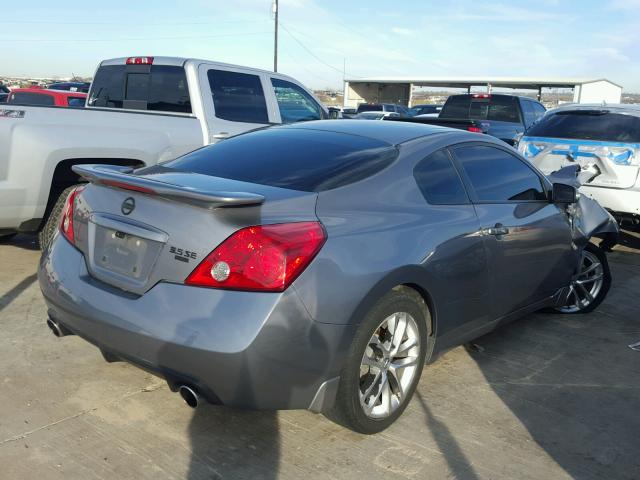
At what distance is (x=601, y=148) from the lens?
23.1ft

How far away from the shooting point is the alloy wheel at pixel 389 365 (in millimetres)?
3117

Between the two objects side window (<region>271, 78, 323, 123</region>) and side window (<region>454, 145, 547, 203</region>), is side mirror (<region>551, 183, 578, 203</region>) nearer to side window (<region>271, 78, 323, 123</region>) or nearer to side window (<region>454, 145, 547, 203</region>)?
side window (<region>454, 145, 547, 203</region>)

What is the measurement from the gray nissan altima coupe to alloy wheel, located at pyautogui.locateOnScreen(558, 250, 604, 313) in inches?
55.5

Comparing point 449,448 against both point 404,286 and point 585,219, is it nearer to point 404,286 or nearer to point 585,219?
point 404,286

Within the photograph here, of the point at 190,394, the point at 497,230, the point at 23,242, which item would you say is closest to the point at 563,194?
the point at 497,230

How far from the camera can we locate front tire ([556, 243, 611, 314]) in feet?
17.4

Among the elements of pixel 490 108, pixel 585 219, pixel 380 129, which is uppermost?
pixel 490 108

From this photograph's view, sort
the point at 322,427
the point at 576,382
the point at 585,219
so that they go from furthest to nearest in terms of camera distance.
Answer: the point at 585,219, the point at 576,382, the point at 322,427

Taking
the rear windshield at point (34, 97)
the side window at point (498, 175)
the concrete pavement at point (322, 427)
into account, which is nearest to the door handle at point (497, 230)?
the side window at point (498, 175)

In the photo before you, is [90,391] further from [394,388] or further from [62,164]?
[62,164]

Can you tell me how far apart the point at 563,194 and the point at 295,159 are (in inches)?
86.4

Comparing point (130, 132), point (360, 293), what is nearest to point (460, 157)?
point (360, 293)

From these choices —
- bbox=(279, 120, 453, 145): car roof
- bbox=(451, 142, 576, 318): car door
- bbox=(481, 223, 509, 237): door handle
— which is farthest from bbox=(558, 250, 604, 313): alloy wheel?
bbox=(279, 120, 453, 145): car roof

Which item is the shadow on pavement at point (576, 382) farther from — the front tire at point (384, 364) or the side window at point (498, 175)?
the side window at point (498, 175)
